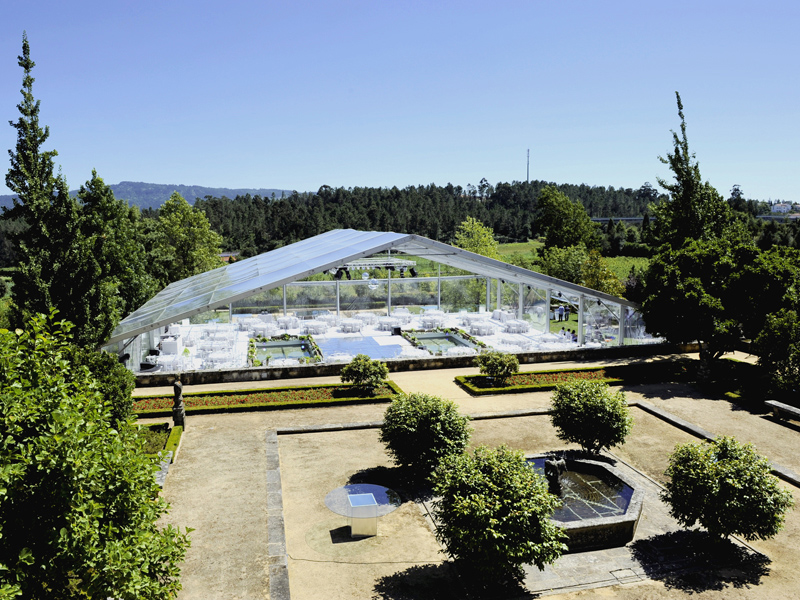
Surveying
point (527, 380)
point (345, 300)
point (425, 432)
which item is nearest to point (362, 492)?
point (425, 432)

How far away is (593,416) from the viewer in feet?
40.1

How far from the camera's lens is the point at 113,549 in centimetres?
530

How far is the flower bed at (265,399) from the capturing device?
54.4ft

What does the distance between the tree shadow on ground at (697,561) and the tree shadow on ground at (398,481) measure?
3733 millimetres

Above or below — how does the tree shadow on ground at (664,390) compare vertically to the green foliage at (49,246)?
below

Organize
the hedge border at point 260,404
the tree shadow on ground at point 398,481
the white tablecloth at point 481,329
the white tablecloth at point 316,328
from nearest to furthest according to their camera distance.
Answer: the tree shadow on ground at point 398,481 → the hedge border at point 260,404 → the white tablecloth at point 481,329 → the white tablecloth at point 316,328

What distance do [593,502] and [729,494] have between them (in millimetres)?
2336

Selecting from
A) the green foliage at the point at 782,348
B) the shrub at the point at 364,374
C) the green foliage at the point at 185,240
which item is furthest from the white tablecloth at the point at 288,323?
the green foliage at the point at 782,348

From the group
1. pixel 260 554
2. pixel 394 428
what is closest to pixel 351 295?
pixel 394 428

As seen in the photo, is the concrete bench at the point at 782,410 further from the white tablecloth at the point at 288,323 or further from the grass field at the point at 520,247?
the grass field at the point at 520,247

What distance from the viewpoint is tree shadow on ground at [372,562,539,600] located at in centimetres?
816

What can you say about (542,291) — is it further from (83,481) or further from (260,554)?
(83,481)

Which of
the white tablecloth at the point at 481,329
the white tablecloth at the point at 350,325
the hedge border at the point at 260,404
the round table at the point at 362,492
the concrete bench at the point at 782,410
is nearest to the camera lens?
the round table at the point at 362,492

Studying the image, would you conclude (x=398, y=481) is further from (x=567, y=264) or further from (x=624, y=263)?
(x=624, y=263)
